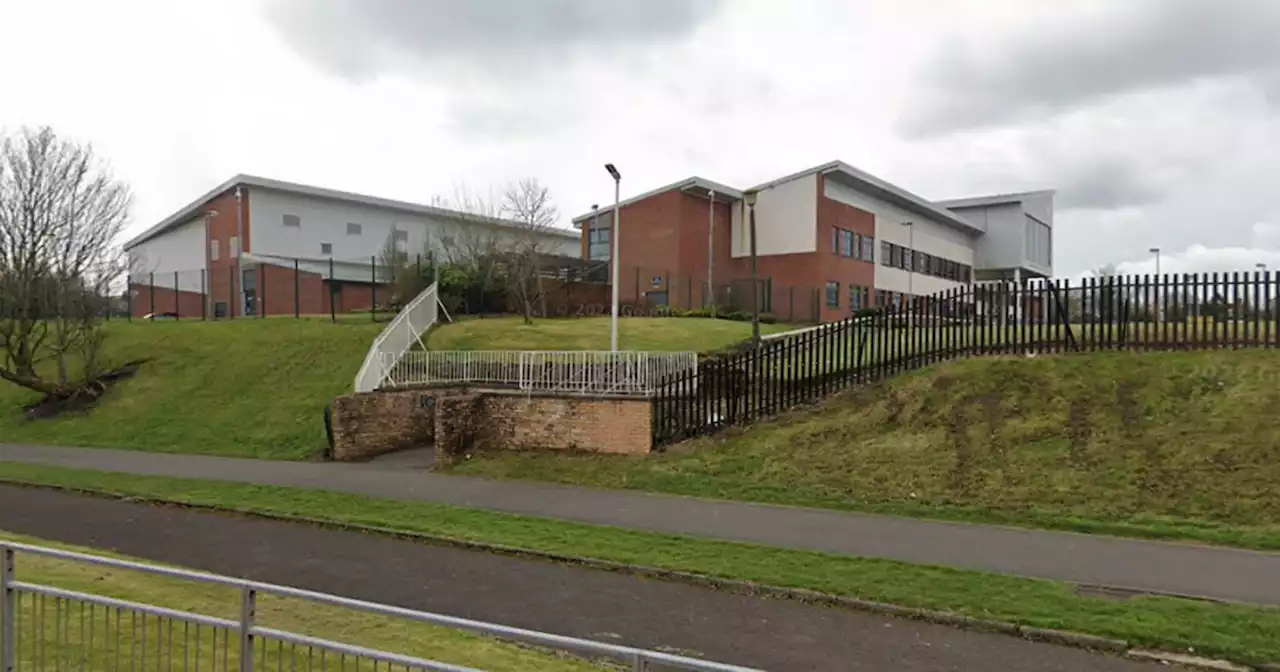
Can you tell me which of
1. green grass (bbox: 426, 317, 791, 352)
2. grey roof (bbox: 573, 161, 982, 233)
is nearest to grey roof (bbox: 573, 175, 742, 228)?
grey roof (bbox: 573, 161, 982, 233)

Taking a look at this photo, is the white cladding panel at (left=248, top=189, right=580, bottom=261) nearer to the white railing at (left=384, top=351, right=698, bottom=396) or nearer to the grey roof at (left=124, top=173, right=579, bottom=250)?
the grey roof at (left=124, top=173, right=579, bottom=250)

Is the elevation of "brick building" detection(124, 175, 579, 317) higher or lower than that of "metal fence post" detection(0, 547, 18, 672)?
higher

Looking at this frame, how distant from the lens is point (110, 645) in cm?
499

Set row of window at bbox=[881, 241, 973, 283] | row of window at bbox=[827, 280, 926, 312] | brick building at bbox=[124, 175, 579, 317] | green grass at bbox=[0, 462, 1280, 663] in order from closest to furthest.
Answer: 1. green grass at bbox=[0, 462, 1280, 663]
2. brick building at bbox=[124, 175, 579, 317]
3. row of window at bbox=[827, 280, 926, 312]
4. row of window at bbox=[881, 241, 973, 283]

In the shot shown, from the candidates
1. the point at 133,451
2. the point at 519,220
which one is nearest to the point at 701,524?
the point at 133,451

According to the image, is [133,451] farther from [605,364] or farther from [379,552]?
[379,552]

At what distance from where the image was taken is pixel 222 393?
24.1 metres

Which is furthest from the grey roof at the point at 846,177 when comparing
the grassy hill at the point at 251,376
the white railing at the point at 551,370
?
the white railing at the point at 551,370

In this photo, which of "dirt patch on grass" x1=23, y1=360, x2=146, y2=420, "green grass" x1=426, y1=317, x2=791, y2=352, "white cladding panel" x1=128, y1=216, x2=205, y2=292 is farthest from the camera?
"white cladding panel" x1=128, y1=216, x2=205, y2=292

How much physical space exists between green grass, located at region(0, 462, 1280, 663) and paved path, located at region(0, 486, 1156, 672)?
15.8 inches

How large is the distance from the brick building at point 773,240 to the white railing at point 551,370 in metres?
23.1

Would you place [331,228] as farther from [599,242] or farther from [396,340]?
[396,340]

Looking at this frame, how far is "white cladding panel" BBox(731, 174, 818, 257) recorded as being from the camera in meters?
44.9

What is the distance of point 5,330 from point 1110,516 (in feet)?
95.0
